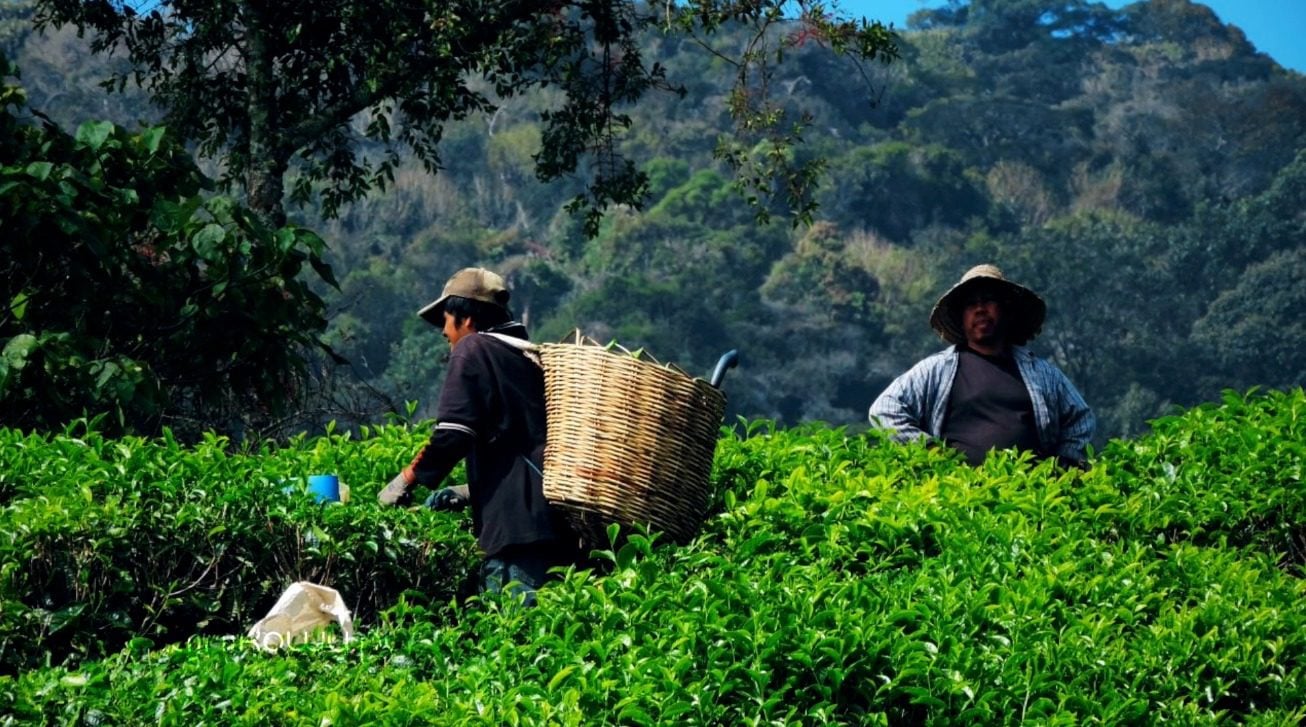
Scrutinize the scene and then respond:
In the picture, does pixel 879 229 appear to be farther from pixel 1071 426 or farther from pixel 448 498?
pixel 448 498

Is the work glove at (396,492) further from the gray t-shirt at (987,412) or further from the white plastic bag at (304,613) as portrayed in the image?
the gray t-shirt at (987,412)

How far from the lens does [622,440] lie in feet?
18.3

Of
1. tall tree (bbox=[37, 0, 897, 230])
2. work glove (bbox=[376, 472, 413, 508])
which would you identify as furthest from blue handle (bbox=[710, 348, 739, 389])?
tall tree (bbox=[37, 0, 897, 230])

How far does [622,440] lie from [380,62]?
633 centimetres

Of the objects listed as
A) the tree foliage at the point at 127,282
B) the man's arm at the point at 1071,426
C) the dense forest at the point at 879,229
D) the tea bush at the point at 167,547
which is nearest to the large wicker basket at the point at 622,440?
the tea bush at the point at 167,547

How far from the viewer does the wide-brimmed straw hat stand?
720 cm

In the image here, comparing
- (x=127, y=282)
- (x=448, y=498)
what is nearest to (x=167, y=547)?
(x=448, y=498)

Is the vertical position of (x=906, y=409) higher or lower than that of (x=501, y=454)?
higher

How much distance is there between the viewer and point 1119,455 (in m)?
7.08

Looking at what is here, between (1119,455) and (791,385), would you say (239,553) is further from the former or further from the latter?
(791,385)

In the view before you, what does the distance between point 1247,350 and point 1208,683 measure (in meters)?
59.4

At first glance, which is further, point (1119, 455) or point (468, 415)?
point (1119, 455)

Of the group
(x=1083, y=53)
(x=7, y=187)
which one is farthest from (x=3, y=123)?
(x=1083, y=53)

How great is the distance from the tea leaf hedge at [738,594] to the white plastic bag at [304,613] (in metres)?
0.12
